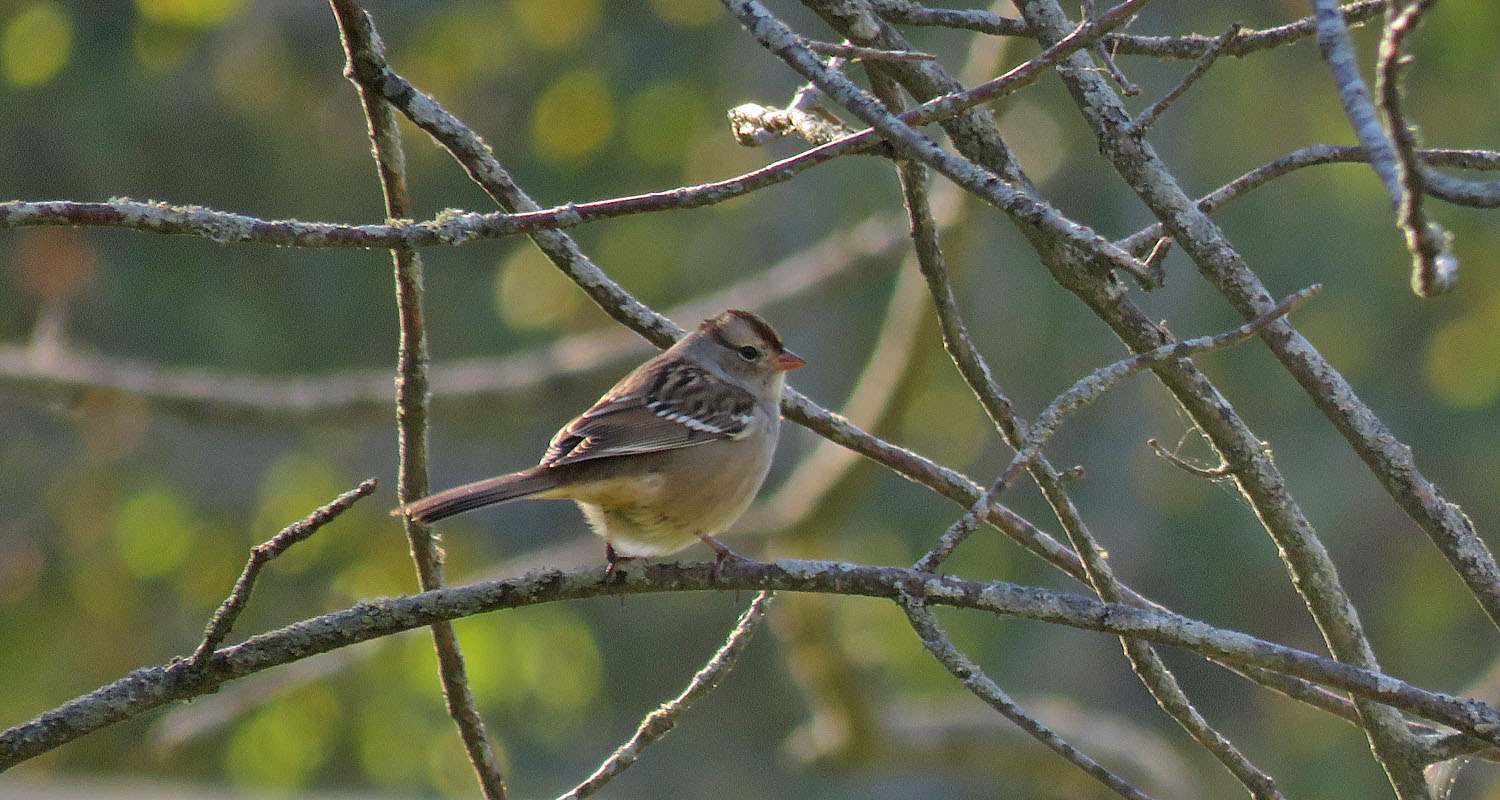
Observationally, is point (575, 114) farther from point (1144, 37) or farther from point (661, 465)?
point (1144, 37)

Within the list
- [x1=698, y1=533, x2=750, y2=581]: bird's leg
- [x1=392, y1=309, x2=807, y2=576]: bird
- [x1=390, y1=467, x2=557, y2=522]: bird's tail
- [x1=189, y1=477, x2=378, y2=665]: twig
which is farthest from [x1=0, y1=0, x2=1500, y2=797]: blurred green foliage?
[x1=189, y1=477, x2=378, y2=665]: twig

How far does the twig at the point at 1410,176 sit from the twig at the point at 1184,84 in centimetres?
52

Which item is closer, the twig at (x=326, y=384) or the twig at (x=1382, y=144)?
the twig at (x=1382, y=144)

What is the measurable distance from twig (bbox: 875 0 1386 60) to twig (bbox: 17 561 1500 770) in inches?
34.3

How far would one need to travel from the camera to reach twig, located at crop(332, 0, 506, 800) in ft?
8.54

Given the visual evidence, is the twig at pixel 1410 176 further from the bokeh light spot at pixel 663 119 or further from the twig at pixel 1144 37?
the bokeh light spot at pixel 663 119

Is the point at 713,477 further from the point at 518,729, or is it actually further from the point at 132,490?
the point at 518,729

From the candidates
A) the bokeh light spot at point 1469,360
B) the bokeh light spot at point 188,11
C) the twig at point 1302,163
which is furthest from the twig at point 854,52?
the bokeh light spot at point 1469,360

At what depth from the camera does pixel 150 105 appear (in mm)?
11477

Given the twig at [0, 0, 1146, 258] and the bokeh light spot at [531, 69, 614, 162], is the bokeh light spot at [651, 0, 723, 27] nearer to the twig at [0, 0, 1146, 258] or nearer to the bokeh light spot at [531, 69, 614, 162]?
the bokeh light spot at [531, 69, 614, 162]

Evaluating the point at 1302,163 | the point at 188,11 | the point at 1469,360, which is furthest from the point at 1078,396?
the point at 1469,360

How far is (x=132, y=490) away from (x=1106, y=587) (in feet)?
31.5

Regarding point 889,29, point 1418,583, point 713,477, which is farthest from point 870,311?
point 889,29

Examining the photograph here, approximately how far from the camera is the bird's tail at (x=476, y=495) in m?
2.60
